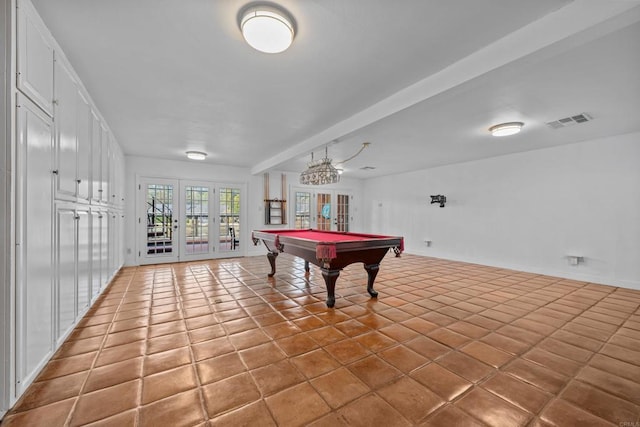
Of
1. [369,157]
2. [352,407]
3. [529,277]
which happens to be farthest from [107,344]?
[529,277]

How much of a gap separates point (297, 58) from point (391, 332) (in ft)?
8.90

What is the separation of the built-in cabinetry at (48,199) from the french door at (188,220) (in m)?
3.45

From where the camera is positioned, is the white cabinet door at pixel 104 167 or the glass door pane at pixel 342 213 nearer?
the white cabinet door at pixel 104 167

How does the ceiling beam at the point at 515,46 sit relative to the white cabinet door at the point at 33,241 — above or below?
above

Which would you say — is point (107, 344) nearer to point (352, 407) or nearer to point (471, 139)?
point (352, 407)

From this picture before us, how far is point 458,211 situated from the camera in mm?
6648

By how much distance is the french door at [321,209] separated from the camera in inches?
320

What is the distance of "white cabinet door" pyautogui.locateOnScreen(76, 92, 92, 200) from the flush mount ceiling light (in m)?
1.99

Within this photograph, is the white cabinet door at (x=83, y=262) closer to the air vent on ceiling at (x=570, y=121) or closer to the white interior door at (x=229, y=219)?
the white interior door at (x=229, y=219)

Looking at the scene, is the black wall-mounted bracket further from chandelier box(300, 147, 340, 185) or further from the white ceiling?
chandelier box(300, 147, 340, 185)

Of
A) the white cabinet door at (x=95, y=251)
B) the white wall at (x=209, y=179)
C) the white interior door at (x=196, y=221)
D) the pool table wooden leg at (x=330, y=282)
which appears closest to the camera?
the white cabinet door at (x=95, y=251)

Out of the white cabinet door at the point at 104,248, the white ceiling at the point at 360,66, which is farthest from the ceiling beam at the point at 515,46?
the white cabinet door at the point at 104,248
